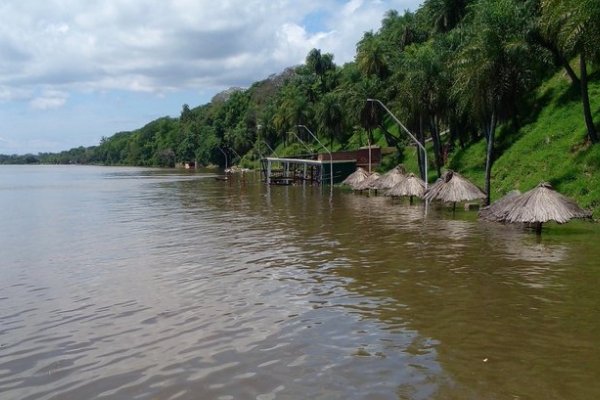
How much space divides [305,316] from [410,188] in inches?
1106

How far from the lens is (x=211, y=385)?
29.3ft

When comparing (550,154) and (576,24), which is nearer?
(576,24)

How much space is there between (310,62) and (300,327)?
101 meters

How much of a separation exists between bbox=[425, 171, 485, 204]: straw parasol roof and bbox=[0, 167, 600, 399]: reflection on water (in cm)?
692

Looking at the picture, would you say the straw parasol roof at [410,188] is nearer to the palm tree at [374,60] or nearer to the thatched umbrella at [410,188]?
the thatched umbrella at [410,188]

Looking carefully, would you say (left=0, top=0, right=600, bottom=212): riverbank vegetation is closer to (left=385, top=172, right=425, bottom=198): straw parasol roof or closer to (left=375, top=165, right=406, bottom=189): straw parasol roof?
(left=375, top=165, right=406, bottom=189): straw parasol roof

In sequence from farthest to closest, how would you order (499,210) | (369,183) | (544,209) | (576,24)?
(369,183), (576,24), (499,210), (544,209)

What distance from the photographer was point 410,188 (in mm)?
39406

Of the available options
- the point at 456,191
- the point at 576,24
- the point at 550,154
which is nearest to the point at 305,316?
the point at 576,24

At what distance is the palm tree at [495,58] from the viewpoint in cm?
3153

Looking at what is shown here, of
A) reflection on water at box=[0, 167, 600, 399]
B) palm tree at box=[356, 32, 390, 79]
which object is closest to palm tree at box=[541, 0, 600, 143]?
reflection on water at box=[0, 167, 600, 399]

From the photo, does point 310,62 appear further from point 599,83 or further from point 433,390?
point 433,390

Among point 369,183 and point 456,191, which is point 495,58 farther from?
point 369,183

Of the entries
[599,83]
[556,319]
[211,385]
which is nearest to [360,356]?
[211,385]
